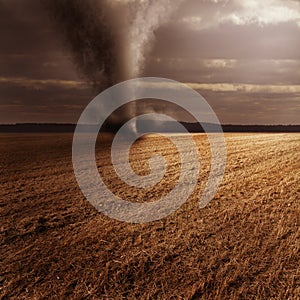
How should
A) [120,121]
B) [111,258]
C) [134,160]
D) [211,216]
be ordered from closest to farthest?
[111,258]
[211,216]
[134,160]
[120,121]

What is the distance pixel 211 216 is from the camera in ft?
34.3

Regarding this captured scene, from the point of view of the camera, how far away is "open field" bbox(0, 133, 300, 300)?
712 centimetres

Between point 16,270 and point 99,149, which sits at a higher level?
point 99,149

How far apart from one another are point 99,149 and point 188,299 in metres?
17.2

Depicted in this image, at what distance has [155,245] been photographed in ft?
28.6

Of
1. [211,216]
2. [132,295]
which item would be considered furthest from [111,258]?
[211,216]

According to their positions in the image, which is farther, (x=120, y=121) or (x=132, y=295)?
(x=120, y=121)

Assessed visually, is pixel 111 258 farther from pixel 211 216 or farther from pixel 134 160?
pixel 134 160

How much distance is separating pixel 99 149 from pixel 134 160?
543 cm

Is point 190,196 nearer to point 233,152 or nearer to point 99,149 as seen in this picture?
point 233,152

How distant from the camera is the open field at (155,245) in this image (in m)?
7.12

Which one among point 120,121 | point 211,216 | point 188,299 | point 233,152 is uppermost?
point 120,121

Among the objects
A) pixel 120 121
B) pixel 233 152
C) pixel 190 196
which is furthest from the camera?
pixel 120 121

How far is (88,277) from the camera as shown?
7.39m
